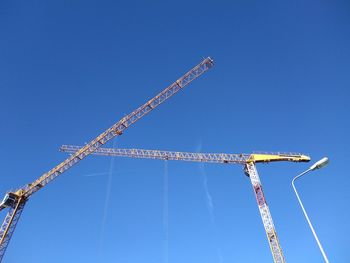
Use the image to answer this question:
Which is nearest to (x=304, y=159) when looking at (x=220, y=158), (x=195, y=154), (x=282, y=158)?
(x=282, y=158)

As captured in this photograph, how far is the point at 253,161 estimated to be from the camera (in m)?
60.8

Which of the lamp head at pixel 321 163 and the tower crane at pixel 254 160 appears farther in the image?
the tower crane at pixel 254 160

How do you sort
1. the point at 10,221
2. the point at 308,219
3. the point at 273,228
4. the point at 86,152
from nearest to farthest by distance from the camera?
1. the point at 308,219
2. the point at 273,228
3. the point at 10,221
4. the point at 86,152

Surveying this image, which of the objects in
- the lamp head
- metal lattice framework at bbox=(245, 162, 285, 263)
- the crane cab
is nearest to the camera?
the lamp head

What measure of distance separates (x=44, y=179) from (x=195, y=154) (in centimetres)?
3189

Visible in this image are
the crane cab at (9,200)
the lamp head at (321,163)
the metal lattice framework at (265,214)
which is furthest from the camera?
the crane cab at (9,200)

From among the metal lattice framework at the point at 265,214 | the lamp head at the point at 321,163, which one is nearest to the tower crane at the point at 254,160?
the metal lattice framework at the point at 265,214

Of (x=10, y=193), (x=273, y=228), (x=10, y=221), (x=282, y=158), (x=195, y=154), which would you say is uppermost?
(x=195, y=154)

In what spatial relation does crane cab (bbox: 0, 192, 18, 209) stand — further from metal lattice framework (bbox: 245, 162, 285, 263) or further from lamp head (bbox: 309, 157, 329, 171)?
lamp head (bbox: 309, 157, 329, 171)

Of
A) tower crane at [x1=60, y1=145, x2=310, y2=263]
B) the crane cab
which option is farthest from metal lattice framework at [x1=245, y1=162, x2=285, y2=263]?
the crane cab

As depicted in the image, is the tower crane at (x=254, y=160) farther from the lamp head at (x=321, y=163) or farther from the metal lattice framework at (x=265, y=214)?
Result: the lamp head at (x=321, y=163)

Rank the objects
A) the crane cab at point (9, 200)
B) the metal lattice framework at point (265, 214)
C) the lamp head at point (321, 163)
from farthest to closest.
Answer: the crane cab at point (9, 200)
the metal lattice framework at point (265, 214)
the lamp head at point (321, 163)

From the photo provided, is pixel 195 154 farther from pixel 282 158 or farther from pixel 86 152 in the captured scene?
pixel 86 152

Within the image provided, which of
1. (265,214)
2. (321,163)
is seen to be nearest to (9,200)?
(265,214)
